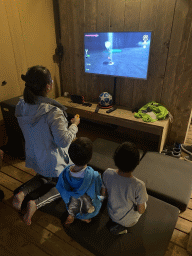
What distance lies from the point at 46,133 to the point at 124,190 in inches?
26.2

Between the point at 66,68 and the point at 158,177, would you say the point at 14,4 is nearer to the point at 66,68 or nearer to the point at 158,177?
the point at 66,68

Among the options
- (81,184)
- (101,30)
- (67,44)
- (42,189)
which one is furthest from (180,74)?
(42,189)

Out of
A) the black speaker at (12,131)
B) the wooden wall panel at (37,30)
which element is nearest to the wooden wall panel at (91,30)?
the wooden wall panel at (37,30)

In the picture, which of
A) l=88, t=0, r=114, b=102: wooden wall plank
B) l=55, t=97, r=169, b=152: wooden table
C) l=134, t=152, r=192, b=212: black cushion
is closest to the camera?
l=134, t=152, r=192, b=212: black cushion

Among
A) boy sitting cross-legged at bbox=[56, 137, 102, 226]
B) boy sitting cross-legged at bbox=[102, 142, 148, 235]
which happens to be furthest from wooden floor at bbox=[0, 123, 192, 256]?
boy sitting cross-legged at bbox=[102, 142, 148, 235]

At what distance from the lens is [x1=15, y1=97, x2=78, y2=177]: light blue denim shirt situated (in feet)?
4.34

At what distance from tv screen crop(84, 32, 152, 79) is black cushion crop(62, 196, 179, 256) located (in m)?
1.76

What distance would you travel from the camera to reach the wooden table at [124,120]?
92.7 inches

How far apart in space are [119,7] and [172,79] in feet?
3.70

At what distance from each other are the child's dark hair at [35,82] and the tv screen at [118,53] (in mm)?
1528

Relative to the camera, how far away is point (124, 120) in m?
2.54

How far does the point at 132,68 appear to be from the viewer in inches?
101

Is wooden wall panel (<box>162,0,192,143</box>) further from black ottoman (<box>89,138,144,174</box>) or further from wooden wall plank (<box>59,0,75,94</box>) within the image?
wooden wall plank (<box>59,0,75,94</box>)

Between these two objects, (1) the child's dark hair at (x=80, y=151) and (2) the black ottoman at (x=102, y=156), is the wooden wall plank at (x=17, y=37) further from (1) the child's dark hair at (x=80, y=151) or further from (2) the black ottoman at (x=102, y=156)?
(1) the child's dark hair at (x=80, y=151)
